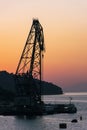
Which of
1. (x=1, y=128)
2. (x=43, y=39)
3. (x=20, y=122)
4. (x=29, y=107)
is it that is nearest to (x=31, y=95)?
(x=29, y=107)

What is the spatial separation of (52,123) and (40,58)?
3472 centimetres

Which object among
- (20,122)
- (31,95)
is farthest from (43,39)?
(20,122)

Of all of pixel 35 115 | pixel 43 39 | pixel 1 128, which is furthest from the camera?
pixel 43 39

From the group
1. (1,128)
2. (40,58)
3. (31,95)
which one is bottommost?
(1,128)

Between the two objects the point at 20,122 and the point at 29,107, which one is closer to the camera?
the point at 20,122

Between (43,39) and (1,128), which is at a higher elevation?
(43,39)

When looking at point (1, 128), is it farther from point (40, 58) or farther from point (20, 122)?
point (40, 58)

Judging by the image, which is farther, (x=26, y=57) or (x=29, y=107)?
(x=26, y=57)

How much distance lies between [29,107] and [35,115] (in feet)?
12.2

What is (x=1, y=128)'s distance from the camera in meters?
94.7

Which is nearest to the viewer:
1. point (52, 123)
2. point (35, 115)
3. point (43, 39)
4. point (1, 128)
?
point (1, 128)

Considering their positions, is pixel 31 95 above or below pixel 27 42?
below

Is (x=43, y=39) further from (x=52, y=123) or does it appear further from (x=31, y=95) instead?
(x=52, y=123)

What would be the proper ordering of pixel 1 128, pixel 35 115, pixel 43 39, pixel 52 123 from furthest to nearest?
pixel 43 39
pixel 35 115
pixel 52 123
pixel 1 128
